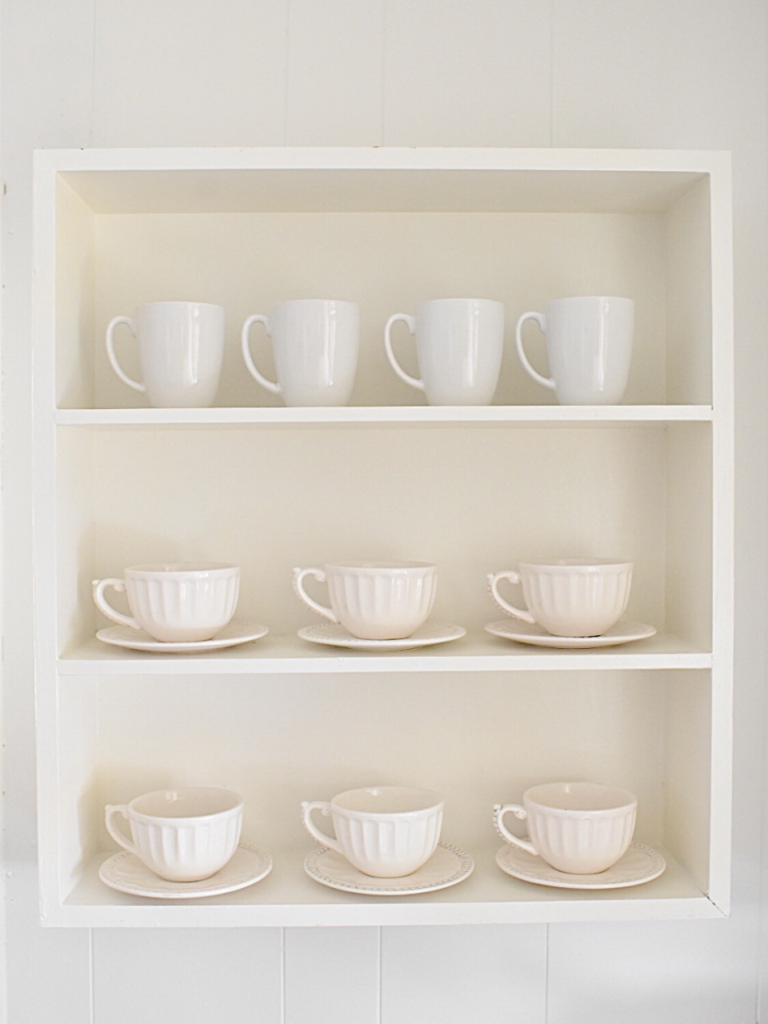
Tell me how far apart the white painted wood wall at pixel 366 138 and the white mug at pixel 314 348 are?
0.30m

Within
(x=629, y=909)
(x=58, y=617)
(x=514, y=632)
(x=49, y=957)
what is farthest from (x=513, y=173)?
(x=49, y=957)

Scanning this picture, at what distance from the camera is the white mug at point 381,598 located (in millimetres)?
1021

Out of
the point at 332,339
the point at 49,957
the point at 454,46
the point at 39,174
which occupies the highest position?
the point at 454,46

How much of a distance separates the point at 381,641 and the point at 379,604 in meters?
0.04

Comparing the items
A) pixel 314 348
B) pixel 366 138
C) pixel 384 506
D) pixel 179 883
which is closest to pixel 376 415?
pixel 314 348

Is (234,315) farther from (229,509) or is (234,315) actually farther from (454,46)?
(454,46)

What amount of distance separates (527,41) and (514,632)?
0.73m

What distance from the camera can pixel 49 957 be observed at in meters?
1.21

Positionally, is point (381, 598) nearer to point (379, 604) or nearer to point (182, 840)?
point (379, 604)

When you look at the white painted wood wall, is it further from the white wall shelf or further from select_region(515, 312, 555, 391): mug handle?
select_region(515, 312, 555, 391): mug handle

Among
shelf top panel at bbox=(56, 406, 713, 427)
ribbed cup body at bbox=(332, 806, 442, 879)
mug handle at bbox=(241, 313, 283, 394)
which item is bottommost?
ribbed cup body at bbox=(332, 806, 442, 879)

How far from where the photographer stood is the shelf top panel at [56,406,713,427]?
1.00 m

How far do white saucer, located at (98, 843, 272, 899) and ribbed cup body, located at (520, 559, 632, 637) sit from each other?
0.42 m

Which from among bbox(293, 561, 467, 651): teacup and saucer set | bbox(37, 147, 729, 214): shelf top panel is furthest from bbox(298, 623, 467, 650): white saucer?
bbox(37, 147, 729, 214): shelf top panel
